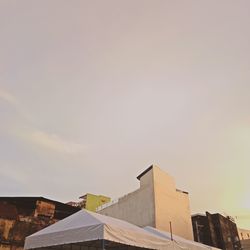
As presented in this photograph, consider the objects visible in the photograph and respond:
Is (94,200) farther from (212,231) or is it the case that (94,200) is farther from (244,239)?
(244,239)

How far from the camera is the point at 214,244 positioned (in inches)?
1077

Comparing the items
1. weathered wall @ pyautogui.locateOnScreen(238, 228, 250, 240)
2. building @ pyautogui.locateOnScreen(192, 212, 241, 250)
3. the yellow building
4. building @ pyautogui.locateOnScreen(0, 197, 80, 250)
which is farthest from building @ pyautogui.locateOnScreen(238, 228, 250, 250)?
building @ pyautogui.locateOnScreen(0, 197, 80, 250)

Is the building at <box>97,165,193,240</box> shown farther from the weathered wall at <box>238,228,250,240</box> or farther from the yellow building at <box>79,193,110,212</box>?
the weathered wall at <box>238,228,250,240</box>

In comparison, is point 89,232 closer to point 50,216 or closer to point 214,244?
point 50,216

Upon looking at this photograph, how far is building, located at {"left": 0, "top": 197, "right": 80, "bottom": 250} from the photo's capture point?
1473 centimetres

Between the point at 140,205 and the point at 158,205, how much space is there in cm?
196

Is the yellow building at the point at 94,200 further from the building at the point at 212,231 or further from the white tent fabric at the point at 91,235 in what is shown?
the white tent fabric at the point at 91,235

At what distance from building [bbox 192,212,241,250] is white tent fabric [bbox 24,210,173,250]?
2261 centimetres

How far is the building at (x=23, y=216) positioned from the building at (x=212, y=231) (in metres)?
14.8

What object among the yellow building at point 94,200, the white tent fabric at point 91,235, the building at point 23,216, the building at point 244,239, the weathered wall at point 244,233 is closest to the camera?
the white tent fabric at point 91,235

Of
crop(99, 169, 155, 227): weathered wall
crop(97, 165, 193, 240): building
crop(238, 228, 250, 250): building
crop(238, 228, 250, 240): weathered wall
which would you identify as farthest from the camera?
crop(238, 228, 250, 240): weathered wall

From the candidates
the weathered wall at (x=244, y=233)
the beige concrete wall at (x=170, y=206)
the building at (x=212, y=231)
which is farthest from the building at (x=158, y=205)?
the weathered wall at (x=244, y=233)

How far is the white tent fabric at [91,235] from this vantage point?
571 centimetres

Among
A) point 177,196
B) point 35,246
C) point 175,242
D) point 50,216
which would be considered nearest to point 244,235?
point 177,196
